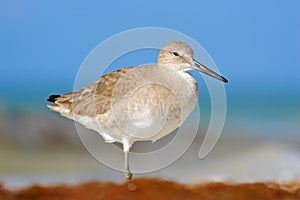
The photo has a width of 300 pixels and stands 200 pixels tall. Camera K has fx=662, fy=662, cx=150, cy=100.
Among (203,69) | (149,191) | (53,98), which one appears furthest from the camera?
(53,98)

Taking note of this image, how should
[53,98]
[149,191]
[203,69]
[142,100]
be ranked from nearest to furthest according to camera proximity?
[149,191] < [142,100] < [203,69] < [53,98]

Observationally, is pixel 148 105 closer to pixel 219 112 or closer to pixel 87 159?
pixel 219 112

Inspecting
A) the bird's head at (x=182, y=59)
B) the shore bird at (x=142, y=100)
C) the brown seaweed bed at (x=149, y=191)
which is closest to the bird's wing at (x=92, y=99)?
the shore bird at (x=142, y=100)

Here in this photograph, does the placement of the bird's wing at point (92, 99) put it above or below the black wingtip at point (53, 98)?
below

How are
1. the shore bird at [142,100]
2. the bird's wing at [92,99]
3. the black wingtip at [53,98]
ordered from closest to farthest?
the shore bird at [142,100], the bird's wing at [92,99], the black wingtip at [53,98]

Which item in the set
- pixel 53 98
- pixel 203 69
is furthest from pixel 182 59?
pixel 53 98

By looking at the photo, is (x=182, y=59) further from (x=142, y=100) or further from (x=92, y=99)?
(x=92, y=99)

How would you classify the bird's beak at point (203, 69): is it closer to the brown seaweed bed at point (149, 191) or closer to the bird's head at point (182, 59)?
the bird's head at point (182, 59)

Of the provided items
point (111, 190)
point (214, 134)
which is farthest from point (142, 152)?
point (111, 190)
